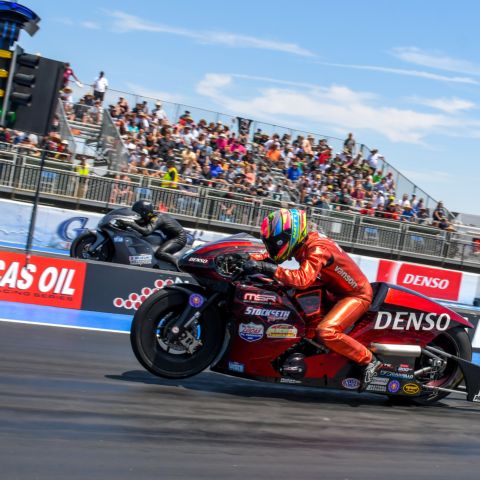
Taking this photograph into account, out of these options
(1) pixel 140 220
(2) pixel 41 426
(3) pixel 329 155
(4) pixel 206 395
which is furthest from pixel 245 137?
(2) pixel 41 426

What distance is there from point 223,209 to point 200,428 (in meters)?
18.2

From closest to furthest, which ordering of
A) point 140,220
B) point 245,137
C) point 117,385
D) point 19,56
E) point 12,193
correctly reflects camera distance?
point 117,385
point 19,56
point 140,220
point 12,193
point 245,137

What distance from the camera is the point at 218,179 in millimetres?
24750

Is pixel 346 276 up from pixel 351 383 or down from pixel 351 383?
up

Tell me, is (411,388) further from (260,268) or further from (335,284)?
(260,268)

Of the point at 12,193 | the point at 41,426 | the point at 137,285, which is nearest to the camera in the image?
the point at 41,426

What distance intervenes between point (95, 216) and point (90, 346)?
12844 mm

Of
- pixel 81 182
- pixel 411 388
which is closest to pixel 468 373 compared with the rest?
pixel 411 388

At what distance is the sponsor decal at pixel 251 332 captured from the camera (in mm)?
7465

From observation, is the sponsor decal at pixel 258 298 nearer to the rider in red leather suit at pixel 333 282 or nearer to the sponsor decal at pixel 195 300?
the rider in red leather suit at pixel 333 282

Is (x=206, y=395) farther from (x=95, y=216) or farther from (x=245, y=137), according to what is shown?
(x=245, y=137)

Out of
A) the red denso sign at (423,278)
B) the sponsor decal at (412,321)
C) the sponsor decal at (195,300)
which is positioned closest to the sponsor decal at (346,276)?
the sponsor decal at (412,321)

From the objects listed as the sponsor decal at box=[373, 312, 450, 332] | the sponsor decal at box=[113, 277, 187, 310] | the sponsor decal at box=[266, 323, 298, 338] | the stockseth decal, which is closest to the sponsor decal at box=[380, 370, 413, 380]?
the stockseth decal

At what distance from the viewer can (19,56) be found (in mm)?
11281
